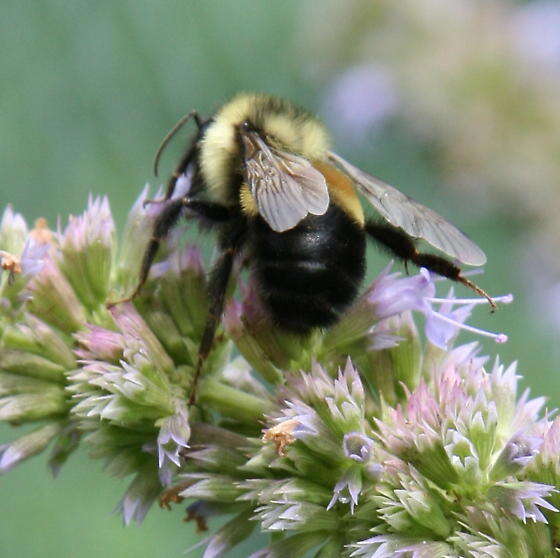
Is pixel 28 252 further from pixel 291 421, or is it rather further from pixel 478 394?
pixel 478 394

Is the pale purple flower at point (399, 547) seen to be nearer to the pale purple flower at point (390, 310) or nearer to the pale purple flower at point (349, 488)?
the pale purple flower at point (349, 488)

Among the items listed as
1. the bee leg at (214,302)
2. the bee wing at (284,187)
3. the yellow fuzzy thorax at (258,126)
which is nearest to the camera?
the bee wing at (284,187)

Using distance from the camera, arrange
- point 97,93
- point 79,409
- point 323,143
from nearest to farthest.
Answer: point 79,409 < point 323,143 < point 97,93

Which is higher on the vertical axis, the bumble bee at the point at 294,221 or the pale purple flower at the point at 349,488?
the bumble bee at the point at 294,221

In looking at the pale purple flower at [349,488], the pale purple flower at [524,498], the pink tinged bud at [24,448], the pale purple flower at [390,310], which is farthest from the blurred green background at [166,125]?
the pale purple flower at [524,498]

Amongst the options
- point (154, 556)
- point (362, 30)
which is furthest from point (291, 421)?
point (362, 30)

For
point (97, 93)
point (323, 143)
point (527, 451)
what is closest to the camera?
point (527, 451)

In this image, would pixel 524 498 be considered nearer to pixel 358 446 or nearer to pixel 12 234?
pixel 358 446

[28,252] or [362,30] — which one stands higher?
[362,30]
